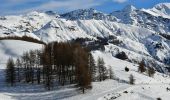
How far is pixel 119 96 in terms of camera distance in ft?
311

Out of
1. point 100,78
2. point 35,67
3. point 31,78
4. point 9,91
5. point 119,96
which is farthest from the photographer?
point 35,67

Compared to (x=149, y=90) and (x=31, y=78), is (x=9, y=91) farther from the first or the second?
(x=149, y=90)

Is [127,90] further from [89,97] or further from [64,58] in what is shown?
[64,58]

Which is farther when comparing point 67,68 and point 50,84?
point 67,68

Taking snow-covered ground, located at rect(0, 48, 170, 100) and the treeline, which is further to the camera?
the treeline

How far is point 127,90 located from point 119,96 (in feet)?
22.3

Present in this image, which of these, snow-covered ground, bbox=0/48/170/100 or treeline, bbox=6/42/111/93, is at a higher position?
treeline, bbox=6/42/111/93

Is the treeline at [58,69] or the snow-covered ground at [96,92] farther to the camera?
the treeline at [58,69]

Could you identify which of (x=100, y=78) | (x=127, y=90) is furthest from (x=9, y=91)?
(x=127, y=90)

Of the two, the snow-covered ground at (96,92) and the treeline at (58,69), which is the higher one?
the treeline at (58,69)

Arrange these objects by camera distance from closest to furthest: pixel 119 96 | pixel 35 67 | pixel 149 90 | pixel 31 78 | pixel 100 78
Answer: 1. pixel 119 96
2. pixel 149 90
3. pixel 100 78
4. pixel 31 78
5. pixel 35 67

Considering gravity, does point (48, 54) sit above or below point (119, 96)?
above

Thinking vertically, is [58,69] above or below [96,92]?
above

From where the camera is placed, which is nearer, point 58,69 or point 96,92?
point 96,92
